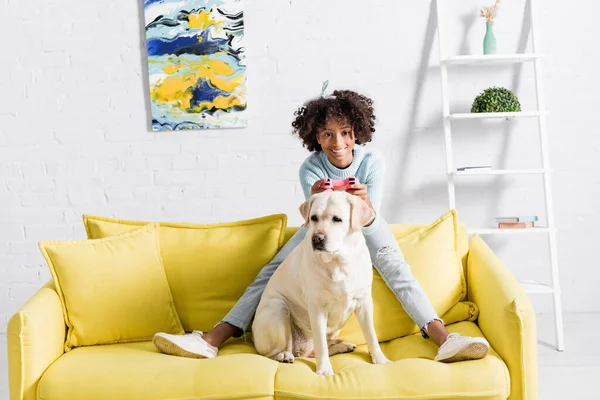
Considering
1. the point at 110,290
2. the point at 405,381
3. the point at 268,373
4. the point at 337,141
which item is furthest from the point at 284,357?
the point at 337,141

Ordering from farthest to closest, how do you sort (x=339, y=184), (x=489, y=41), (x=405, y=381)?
(x=489, y=41) < (x=339, y=184) < (x=405, y=381)

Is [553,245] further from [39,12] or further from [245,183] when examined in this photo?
[39,12]

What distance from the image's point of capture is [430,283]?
7.89 ft

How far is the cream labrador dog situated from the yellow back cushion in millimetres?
177

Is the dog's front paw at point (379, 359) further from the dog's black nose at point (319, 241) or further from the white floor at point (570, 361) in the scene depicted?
the white floor at point (570, 361)

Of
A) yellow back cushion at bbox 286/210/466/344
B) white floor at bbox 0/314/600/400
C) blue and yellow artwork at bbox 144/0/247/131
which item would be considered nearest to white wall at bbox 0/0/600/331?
blue and yellow artwork at bbox 144/0/247/131

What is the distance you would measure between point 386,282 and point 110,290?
3.26 feet

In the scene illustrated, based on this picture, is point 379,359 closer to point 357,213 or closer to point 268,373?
point 268,373

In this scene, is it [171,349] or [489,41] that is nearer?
[171,349]

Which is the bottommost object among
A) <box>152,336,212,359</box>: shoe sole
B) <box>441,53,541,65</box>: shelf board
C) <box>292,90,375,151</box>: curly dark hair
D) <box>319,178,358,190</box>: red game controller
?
<box>152,336,212,359</box>: shoe sole

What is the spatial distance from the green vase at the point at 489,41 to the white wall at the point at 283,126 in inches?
5.3

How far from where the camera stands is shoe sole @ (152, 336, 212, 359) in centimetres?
216

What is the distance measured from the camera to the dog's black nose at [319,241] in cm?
196

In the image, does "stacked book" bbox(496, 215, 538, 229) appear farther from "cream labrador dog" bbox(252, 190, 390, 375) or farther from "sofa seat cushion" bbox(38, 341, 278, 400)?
"sofa seat cushion" bbox(38, 341, 278, 400)
